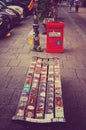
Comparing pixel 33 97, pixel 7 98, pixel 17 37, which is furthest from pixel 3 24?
pixel 33 97

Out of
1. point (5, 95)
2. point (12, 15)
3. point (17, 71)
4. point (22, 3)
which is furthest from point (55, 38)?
point (22, 3)

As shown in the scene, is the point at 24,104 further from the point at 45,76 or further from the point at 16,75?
the point at 16,75

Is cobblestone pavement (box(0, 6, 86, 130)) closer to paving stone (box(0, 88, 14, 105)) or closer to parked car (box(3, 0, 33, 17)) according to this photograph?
paving stone (box(0, 88, 14, 105))

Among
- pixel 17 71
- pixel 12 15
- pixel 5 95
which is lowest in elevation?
pixel 12 15

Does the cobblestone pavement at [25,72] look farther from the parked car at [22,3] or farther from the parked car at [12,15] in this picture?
the parked car at [22,3]

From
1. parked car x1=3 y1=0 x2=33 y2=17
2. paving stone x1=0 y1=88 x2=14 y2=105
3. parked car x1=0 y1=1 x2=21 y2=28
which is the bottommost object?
parked car x1=3 y1=0 x2=33 y2=17

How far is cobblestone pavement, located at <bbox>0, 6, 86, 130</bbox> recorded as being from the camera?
4.80 metres

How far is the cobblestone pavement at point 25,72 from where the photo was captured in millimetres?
4801

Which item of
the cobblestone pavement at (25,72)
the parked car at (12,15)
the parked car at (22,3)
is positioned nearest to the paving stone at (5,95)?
the cobblestone pavement at (25,72)

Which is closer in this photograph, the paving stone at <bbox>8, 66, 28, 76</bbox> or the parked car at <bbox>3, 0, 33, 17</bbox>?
the paving stone at <bbox>8, 66, 28, 76</bbox>

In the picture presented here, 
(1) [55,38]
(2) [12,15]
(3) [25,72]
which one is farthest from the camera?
(2) [12,15]

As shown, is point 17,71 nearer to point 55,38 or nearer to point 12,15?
point 55,38

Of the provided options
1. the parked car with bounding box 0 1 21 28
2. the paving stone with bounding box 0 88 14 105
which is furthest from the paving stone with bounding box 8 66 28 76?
the parked car with bounding box 0 1 21 28

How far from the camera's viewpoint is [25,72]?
7555 millimetres
